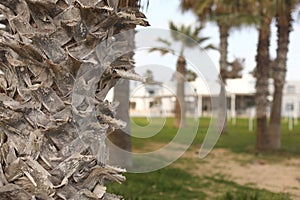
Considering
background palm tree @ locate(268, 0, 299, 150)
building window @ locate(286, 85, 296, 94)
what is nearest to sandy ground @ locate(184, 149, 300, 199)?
background palm tree @ locate(268, 0, 299, 150)

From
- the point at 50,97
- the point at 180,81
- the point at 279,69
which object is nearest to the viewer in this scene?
the point at 50,97

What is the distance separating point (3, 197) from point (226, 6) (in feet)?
44.3

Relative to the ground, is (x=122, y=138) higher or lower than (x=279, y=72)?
lower

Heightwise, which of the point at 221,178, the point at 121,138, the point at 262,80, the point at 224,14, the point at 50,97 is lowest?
the point at 221,178

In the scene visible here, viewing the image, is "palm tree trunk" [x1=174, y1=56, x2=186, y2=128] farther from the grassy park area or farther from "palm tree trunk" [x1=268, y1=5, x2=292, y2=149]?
"palm tree trunk" [x1=268, y1=5, x2=292, y2=149]

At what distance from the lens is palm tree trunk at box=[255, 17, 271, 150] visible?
12953mm

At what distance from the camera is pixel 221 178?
8.40m

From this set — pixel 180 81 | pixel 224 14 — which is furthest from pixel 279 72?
pixel 180 81

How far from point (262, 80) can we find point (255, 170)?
4.42m

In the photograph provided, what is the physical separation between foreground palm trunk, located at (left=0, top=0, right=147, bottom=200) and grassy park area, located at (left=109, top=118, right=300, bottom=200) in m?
3.57

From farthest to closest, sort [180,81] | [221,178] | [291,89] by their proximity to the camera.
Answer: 1. [291,89]
2. [180,81]
3. [221,178]

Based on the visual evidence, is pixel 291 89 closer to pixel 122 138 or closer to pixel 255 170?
pixel 255 170

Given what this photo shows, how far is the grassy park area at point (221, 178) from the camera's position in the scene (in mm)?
6578

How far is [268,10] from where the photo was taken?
12.4 m
